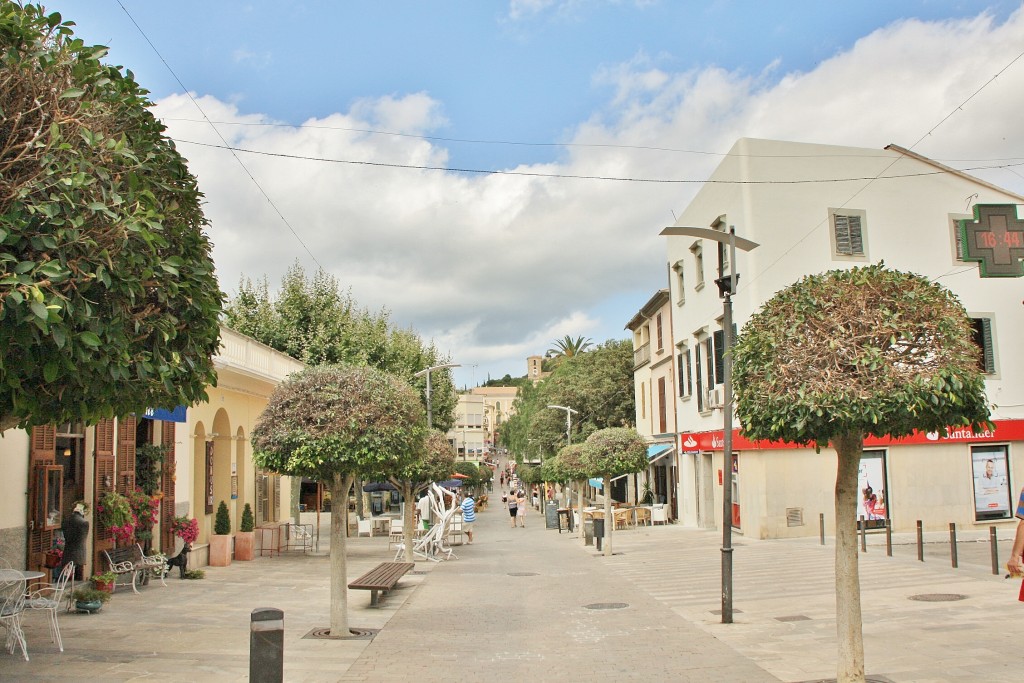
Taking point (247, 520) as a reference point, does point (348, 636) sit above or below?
below

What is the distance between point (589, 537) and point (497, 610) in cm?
1329

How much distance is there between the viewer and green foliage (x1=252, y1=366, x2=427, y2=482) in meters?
11.9

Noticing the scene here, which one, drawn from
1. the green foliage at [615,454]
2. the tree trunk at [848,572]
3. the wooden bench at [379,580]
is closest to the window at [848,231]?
the green foliage at [615,454]

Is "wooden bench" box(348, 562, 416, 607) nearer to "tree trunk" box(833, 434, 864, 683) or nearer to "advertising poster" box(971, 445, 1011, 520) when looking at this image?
"tree trunk" box(833, 434, 864, 683)

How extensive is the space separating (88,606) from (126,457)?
4.70m

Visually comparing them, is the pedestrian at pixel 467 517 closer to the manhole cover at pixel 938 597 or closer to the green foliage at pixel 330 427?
the green foliage at pixel 330 427

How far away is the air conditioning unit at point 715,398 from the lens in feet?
89.5

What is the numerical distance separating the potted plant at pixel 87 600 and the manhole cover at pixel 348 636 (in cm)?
330

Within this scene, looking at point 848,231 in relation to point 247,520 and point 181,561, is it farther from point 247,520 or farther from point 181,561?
point 181,561

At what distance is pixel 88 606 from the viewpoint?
12359mm

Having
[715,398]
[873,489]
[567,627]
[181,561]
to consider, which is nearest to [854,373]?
[567,627]

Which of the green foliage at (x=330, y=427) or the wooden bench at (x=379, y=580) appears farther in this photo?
the wooden bench at (x=379, y=580)

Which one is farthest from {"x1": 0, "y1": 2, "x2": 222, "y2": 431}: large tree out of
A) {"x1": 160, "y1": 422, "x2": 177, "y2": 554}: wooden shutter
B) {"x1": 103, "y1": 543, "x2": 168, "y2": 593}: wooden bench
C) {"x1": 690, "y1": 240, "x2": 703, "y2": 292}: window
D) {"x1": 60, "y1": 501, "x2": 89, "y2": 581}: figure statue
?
{"x1": 690, "y1": 240, "x2": 703, "y2": 292}: window

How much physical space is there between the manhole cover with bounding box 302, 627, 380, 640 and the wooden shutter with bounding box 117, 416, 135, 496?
6549 millimetres
